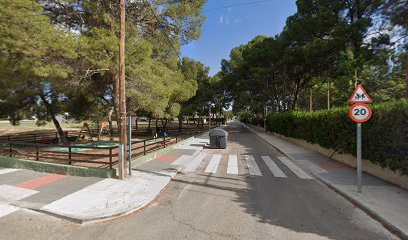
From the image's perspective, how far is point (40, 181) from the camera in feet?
22.8

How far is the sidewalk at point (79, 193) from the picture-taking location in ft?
15.8

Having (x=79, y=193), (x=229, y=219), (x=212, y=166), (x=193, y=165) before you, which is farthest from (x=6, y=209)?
(x=212, y=166)

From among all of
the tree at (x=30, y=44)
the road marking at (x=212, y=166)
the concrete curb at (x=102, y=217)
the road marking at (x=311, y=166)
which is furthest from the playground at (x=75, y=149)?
the road marking at (x=311, y=166)

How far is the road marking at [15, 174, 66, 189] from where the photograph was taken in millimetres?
6512

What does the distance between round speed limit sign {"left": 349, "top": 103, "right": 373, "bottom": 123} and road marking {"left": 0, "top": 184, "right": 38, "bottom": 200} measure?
8848 mm

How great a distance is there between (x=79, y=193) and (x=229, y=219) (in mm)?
4092

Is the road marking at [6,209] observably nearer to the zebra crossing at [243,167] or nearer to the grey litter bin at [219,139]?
the zebra crossing at [243,167]

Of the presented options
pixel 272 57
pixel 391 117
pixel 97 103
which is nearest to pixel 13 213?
pixel 391 117

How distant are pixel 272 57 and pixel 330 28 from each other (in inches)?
382

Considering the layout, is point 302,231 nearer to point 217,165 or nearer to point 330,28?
point 217,165

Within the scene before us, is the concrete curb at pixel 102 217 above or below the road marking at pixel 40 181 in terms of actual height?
below

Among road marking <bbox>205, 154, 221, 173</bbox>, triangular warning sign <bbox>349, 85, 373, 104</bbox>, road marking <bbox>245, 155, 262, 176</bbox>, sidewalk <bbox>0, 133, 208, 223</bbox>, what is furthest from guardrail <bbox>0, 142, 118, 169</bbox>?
triangular warning sign <bbox>349, 85, 373, 104</bbox>

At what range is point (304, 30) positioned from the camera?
20516 millimetres

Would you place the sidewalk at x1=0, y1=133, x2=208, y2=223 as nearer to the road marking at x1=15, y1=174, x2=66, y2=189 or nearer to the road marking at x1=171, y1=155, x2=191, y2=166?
the road marking at x1=15, y1=174, x2=66, y2=189
